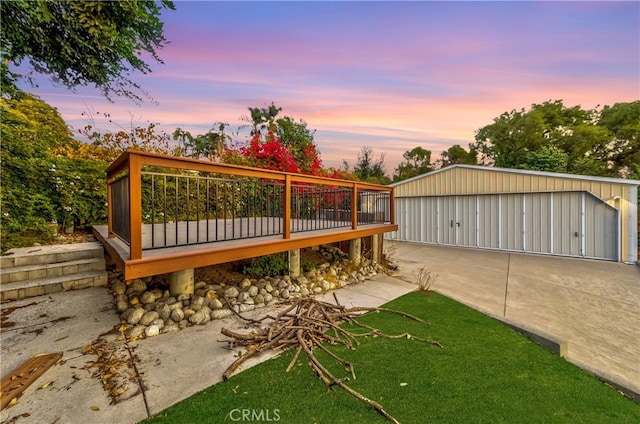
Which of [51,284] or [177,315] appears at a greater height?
[51,284]

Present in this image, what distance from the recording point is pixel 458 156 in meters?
25.8

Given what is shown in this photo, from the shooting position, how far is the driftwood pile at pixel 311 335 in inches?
90.1

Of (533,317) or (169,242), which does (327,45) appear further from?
(533,317)

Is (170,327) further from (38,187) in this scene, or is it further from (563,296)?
(563,296)

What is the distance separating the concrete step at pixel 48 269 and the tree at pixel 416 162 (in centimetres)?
2521

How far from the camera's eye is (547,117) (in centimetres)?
1811

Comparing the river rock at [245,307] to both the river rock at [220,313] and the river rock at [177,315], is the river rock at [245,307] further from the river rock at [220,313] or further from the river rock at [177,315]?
the river rock at [177,315]

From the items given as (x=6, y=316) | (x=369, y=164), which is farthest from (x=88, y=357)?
(x=369, y=164)

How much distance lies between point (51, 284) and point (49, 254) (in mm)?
643

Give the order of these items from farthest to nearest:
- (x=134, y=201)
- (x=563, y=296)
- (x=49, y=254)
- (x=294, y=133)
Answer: (x=294, y=133) → (x=563, y=296) → (x=49, y=254) → (x=134, y=201)

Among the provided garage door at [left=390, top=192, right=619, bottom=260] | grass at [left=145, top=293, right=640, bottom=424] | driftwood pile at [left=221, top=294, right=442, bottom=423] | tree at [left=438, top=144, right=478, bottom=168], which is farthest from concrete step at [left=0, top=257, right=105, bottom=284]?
tree at [left=438, top=144, right=478, bottom=168]

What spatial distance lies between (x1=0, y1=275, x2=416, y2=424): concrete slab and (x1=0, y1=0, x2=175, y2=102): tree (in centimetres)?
432

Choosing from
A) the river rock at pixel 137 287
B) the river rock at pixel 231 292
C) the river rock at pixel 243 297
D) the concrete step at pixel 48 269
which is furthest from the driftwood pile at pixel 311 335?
the concrete step at pixel 48 269

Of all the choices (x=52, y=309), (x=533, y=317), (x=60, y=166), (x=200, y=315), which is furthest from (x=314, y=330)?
(x=60, y=166)
